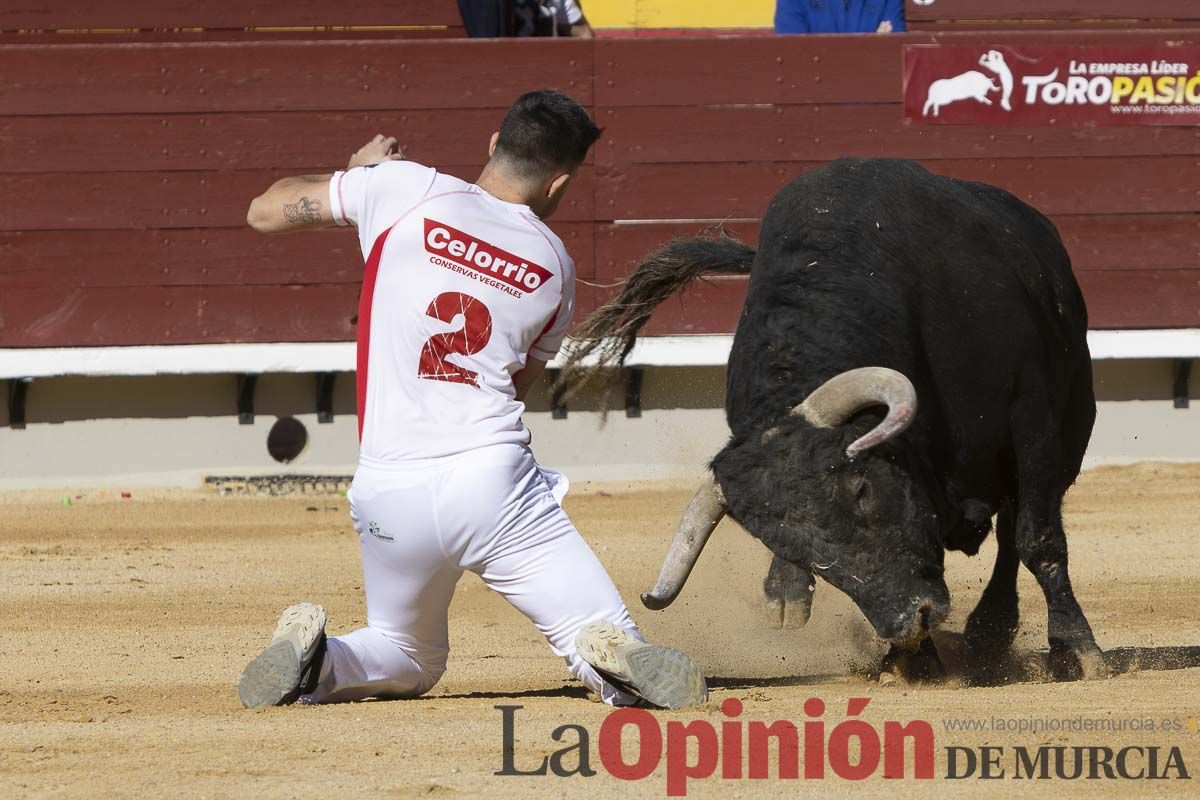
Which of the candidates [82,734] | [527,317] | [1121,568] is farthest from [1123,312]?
Result: [82,734]

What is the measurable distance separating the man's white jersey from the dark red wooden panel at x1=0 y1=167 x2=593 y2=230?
15.7ft

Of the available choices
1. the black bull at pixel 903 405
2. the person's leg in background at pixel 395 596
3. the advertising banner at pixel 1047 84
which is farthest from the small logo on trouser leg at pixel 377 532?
the advertising banner at pixel 1047 84

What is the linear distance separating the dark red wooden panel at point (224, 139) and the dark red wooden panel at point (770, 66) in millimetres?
680

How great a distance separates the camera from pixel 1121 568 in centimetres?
621

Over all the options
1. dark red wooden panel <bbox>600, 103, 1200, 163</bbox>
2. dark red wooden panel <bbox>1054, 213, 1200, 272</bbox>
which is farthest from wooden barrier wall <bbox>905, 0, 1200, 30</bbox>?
dark red wooden panel <bbox>1054, 213, 1200, 272</bbox>

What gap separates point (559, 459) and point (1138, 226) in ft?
10.6

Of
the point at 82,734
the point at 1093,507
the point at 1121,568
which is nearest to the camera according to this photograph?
the point at 82,734

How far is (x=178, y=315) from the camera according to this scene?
325 inches

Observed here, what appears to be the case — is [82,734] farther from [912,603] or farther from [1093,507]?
[1093,507]

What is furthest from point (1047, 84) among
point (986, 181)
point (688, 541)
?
point (688, 541)

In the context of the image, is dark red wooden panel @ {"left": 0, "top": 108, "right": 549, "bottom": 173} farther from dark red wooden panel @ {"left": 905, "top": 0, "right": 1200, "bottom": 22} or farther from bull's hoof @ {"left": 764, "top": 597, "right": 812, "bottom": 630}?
bull's hoof @ {"left": 764, "top": 597, "right": 812, "bottom": 630}

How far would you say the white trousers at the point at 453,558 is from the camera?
3434 mm

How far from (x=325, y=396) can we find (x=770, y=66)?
280cm

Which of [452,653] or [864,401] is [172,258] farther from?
[864,401]
